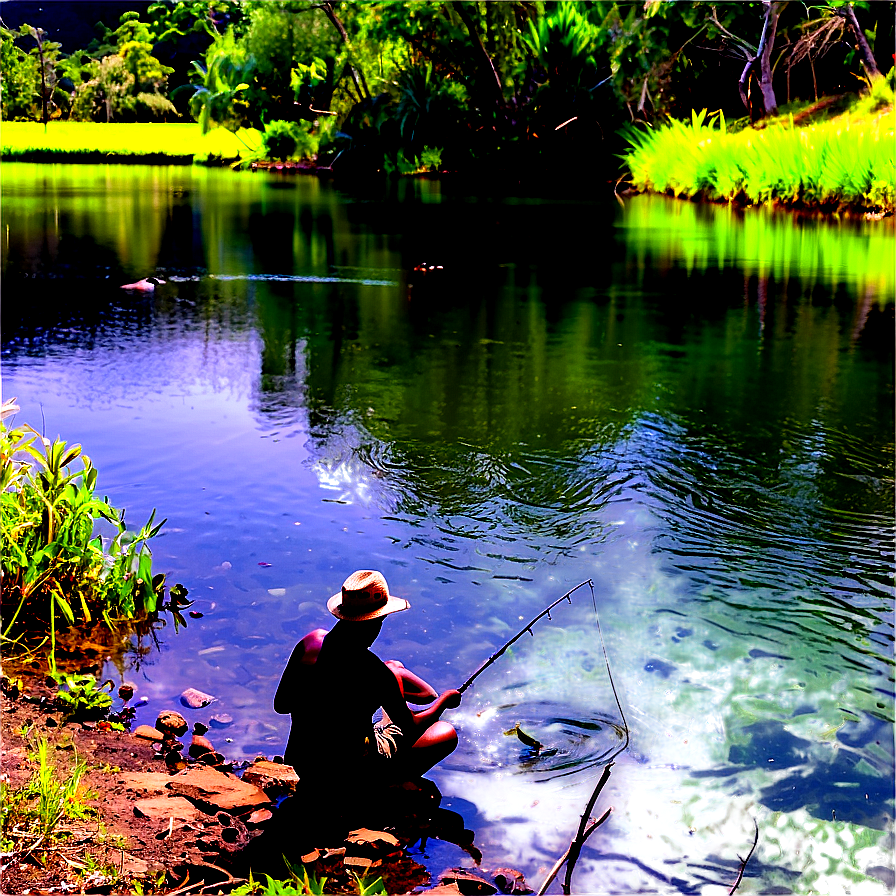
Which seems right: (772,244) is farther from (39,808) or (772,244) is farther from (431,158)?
(431,158)

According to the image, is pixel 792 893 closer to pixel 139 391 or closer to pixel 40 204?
pixel 139 391

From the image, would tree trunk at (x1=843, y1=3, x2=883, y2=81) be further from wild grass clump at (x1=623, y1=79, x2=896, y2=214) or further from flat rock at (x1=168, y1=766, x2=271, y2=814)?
flat rock at (x1=168, y1=766, x2=271, y2=814)

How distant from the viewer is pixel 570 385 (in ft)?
34.8

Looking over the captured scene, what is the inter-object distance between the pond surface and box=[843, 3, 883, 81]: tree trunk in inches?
585

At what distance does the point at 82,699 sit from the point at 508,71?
121 feet

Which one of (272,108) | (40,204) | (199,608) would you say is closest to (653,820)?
(199,608)

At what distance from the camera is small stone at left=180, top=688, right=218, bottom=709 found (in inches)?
195

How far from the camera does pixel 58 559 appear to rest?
5.57m

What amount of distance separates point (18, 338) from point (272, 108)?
38381 millimetres

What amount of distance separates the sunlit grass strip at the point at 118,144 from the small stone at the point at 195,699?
44120 mm

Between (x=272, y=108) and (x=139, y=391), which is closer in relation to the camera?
(x=139, y=391)

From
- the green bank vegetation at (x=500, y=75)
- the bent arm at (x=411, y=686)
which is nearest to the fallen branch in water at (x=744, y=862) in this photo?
the bent arm at (x=411, y=686)

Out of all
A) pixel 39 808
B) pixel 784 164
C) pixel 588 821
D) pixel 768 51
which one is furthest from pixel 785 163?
pixel 39 808

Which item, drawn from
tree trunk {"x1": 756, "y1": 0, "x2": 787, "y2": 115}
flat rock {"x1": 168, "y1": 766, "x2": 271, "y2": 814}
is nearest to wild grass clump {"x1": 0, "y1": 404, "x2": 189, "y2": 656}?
flat rock {"x1": 168, "y1": 766, "x2": 271, "y2": 814}
